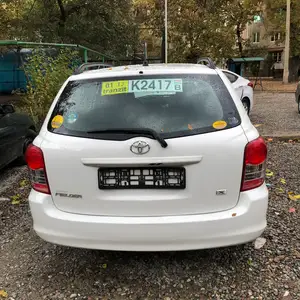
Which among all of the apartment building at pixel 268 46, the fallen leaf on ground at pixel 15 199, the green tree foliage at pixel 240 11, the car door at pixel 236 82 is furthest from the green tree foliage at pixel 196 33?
the fallen leaf on ground at pixel 15 199

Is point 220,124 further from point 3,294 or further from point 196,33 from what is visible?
point 196,33

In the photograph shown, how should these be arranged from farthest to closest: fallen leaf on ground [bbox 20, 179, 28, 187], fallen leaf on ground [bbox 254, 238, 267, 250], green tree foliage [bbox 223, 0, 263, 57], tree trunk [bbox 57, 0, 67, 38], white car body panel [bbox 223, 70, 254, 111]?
green tree foliage [bbox 223, 0, 263, 57] < tree trunk [bbox 57, 0, 67, 38] < white car body panel [bbox 223, 70, 254, 111] < fallen leaf on ground [bbox 20, 179, 28, 187] < fallen leaf on ground [bbox 254, 238, 267, 250]

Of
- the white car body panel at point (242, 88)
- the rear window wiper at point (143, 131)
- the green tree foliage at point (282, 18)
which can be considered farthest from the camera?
the green tree foliage at point (282, 18)

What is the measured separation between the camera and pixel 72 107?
9.85 ft

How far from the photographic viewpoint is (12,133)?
5.92m

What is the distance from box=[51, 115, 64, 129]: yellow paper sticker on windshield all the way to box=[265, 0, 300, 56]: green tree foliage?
104 ft

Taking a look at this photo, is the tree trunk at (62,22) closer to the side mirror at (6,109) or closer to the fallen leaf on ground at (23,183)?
the side mirror at (6,109)

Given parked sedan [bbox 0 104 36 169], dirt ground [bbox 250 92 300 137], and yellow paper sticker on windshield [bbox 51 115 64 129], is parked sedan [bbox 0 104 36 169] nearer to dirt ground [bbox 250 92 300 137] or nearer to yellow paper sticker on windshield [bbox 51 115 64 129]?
yellow paper sticker on windshield [bbox 51 115 64 129]

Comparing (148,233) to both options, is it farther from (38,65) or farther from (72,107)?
(38,65)

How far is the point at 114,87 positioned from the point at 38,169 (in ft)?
2.87

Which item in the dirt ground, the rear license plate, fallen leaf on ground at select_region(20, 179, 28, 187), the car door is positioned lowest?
the dirt ground

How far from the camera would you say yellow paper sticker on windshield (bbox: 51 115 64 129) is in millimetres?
2924

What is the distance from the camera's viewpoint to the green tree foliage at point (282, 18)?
3082 centimetres

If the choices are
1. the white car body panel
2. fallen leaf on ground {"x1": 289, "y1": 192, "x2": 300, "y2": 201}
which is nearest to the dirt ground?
the white car body panel
